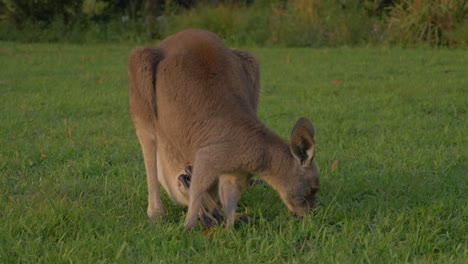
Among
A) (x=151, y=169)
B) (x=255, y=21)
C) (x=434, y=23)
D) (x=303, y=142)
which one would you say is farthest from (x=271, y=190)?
(x=255, y=21)

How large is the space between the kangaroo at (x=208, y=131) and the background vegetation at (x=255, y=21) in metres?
11.1

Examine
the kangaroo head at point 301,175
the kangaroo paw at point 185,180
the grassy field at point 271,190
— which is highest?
the kangaroo head at point 301,175

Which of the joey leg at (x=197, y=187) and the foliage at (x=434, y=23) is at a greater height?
the joey leg at (x=197, y=187)

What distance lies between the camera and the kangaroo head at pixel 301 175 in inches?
147

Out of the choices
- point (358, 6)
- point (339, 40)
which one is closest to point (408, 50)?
point (339, 40)

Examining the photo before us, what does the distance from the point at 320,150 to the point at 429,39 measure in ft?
31.0

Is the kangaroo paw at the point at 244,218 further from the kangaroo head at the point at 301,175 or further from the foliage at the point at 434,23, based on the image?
the foliage at the point at 434,23

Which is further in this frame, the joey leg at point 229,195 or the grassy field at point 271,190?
the joey leg at point 229,195

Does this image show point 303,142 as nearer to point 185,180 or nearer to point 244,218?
point 244,218

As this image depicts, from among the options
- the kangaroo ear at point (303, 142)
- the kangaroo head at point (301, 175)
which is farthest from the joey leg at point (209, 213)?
the kangaroo ear at point (303, 142)

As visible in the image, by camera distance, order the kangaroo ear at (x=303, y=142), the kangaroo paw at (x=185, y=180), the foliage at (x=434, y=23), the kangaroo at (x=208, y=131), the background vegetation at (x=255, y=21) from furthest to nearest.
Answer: the background vegetation at (x=255, y=21), the foliage at (x=434, y=23), the kangaroo paw at (x=185, y=180), the kangaroo at (x=208, y=131), the kangaroo ear at (x=303, y=142)

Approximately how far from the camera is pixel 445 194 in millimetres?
4523

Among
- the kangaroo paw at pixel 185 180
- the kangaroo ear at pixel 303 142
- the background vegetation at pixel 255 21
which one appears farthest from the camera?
the background vegetation at pixel 255 21

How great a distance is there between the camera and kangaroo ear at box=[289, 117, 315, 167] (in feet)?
12.1
